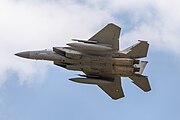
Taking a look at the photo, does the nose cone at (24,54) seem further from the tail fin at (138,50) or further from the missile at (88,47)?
the tail fin at (138,50)

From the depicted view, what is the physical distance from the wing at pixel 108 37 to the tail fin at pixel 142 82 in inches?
163

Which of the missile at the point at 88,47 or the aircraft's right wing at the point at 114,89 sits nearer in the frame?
the missile at the point at 88,47

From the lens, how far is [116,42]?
57156mm

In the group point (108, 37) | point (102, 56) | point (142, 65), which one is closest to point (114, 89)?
point (142, 65)

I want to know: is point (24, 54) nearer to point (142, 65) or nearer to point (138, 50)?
point (138, 50)

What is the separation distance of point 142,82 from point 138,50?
431 cm

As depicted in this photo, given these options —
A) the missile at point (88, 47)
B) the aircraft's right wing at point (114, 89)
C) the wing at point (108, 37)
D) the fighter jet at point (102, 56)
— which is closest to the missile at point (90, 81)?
the fighter jet at point (102, 56)

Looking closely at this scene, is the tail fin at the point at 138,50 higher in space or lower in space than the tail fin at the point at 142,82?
higher

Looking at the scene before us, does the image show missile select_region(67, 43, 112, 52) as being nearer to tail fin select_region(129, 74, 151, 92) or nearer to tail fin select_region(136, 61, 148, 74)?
tail fin select_region(136, 61, 148, 74)

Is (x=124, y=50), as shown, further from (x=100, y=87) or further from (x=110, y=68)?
(x=100, y=87)

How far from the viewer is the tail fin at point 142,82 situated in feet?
197

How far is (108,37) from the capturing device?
56.9 metres

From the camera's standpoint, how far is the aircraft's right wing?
63250 millimetres

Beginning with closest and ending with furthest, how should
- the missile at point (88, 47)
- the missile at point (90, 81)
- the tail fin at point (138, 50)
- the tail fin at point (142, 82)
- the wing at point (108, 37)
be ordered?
1. the wing at point (108, 37)
2. the missile at point (88, 47)
3. the tail fin at point (138, 50)
4. the missile at point (90, 81)
5. the tail fin at point (142, 82)
